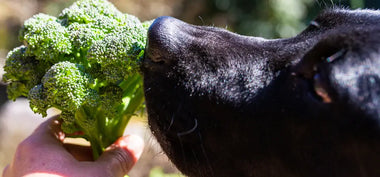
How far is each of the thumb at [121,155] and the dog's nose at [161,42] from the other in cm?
55

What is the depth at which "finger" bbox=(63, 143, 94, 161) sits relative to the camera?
2404 millimetres

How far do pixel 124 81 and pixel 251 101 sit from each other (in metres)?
0.67

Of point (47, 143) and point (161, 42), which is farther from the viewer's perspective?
point (47, 143)

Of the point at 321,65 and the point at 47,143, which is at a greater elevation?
the point at 321,65

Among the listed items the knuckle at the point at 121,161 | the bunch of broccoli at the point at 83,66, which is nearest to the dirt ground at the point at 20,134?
the knuckle at the point at 121,161

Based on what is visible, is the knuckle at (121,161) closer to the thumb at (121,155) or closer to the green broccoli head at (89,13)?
the thumb at (121,155)

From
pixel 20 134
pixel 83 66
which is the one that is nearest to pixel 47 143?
pixel 83 66

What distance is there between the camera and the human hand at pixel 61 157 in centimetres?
207

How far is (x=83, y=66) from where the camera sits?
6.85 ft

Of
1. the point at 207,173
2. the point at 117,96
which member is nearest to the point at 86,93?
the point at 117,96

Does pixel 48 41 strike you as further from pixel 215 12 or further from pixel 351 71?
pixel 215 12

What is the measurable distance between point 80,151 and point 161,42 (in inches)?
33.5

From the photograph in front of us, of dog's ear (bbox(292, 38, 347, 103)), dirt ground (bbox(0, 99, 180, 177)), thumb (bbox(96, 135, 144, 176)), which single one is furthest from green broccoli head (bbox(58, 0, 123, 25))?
dirt ground (bbox(0, 99, 180, 177))

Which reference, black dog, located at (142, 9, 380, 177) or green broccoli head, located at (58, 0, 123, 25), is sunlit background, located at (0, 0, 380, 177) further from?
black dog, located at (142, 9, 380, 177)
